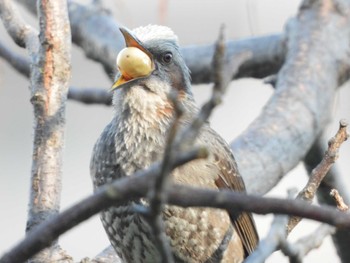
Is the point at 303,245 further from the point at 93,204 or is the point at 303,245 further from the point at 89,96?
the point at 89,96

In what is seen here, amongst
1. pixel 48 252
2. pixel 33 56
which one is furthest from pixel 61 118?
pixel 48 252

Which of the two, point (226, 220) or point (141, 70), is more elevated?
point (141, 70)

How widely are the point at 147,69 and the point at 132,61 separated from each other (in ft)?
0.26

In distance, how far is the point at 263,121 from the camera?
5500 mm

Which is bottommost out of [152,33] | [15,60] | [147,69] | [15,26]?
[147,69]

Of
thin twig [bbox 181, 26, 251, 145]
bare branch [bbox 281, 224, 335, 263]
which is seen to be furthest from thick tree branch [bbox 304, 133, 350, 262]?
thin twig [bbox 181, 26, 251, 145]

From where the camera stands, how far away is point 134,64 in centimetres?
431

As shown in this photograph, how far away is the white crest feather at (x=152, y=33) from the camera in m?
4.44

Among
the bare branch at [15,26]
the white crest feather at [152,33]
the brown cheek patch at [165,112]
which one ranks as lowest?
the brown cheek patch at [165,112]

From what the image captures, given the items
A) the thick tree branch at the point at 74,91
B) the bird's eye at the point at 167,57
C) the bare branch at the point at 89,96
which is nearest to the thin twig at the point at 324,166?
the bird's eye at the point at 167,57

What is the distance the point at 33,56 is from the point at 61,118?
36 cm

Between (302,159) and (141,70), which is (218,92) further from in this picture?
(302,159)

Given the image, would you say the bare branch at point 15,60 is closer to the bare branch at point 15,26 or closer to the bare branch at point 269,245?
the bare branch at point 15,26

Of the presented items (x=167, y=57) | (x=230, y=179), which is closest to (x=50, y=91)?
(x=167, y=57)
